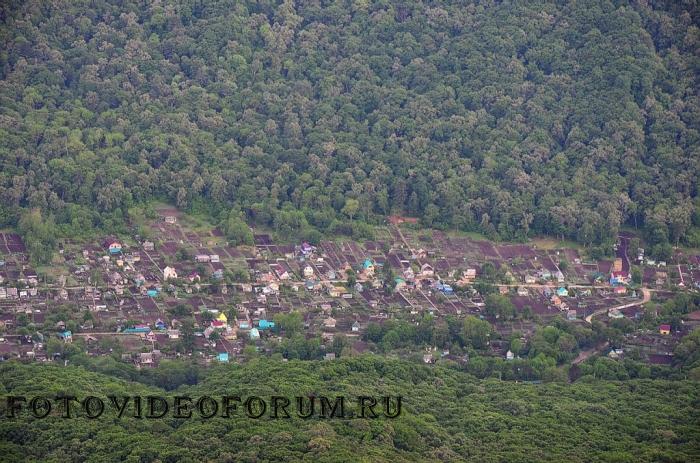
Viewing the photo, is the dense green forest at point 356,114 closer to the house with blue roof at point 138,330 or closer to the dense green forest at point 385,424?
the house with blue roof at point 138,330

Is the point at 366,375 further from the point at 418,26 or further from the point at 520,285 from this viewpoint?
the point at 418,26

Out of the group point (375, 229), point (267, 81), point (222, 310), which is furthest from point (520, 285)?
point (267, 81)

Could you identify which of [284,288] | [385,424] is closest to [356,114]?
[284,288]

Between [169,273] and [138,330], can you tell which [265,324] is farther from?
[169,273]

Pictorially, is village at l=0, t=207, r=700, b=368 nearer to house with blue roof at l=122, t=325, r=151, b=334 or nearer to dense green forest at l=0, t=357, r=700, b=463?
house with blue roof at l=122, t=325, r=151, b=334

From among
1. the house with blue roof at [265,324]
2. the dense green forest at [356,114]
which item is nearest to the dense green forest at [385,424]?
the house with blue roof at [265,324]

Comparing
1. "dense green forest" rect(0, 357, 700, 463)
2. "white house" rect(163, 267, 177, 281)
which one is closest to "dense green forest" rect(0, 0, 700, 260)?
"white house" rect(163, 267, 177, 281)

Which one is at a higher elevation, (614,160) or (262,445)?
(614,160)
